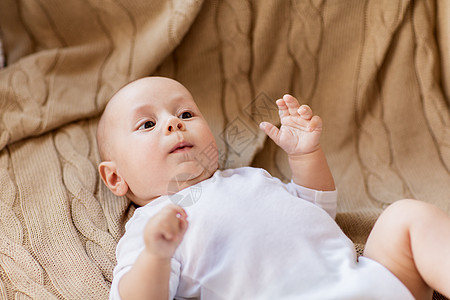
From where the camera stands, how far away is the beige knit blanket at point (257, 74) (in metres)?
1.39

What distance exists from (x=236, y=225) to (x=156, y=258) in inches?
8.0

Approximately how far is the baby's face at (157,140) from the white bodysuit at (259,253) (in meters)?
0.05

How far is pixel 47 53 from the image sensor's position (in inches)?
57.5

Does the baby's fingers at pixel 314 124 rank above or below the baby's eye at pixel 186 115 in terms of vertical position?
above

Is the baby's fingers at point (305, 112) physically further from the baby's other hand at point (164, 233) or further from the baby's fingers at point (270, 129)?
the baby's other hand at point (164, 233)

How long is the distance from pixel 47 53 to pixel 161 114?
54cm

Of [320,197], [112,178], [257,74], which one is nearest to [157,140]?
[112,178]

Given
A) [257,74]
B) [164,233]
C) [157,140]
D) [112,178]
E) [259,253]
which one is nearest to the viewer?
[164,233]

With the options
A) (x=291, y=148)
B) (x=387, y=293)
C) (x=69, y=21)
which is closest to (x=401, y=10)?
(x=291, y=148)

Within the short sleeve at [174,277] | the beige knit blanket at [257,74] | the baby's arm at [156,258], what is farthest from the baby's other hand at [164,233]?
the beige knit blanket at [257,74]

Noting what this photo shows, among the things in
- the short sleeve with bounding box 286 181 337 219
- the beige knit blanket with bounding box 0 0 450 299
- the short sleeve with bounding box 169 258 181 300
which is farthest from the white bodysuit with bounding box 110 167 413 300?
the beige knit blanket with bounding box 0 0 450 299

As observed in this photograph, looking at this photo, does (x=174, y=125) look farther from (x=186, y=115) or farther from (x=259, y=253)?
(x=259, y=253)

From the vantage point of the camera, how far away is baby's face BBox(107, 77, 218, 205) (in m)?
1.09

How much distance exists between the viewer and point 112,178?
1.20m
